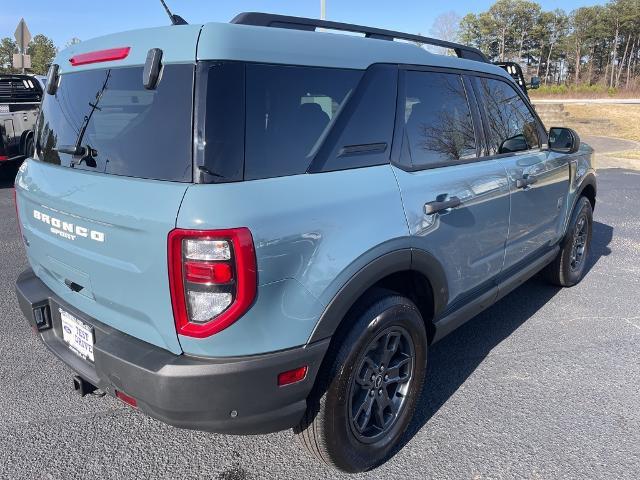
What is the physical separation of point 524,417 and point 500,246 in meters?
0.99

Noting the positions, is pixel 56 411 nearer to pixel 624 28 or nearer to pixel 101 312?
pixel 101 312

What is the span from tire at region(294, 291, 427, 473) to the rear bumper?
138mm

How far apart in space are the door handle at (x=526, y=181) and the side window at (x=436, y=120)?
0.48 metres

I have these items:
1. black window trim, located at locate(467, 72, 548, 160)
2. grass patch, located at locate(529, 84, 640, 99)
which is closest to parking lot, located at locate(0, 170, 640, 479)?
black window trim, located at locate(467, 72, 548, 160)

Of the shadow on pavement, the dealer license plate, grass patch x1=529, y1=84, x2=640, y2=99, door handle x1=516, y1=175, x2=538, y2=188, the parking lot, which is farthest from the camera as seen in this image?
grass patch x1=529, y1=84, x2=640, y2=99

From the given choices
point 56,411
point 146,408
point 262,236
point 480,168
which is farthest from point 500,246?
point 56,411

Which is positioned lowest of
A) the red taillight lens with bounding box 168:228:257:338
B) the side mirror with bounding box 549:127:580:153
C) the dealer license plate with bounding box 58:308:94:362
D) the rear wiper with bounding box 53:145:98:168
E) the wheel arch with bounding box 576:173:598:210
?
the dealer license plate with bounding box 58:308:94:362

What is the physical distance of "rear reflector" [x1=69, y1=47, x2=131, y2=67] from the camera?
212cm

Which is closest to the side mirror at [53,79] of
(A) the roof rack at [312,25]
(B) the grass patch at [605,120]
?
(A) the roof rack at [312,25]

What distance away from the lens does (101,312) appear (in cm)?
216

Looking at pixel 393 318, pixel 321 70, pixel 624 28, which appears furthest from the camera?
pixel 624 28

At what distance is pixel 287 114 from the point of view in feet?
6.50

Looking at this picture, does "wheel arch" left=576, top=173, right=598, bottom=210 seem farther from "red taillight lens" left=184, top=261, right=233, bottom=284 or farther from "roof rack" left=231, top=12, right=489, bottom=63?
"red taillight lens" left=184, top=261, right=233, bottom=284

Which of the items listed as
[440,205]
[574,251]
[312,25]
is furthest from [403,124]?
[574,251]
